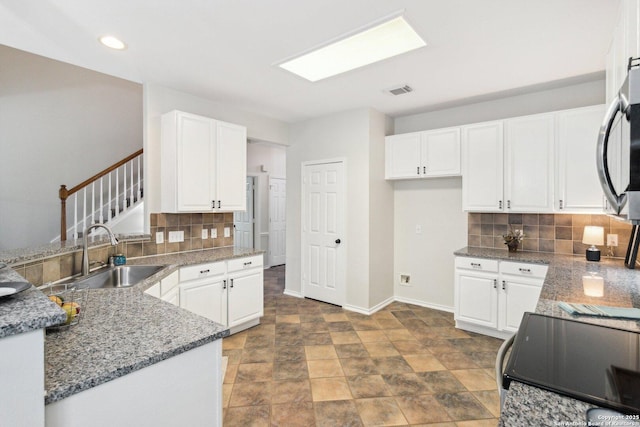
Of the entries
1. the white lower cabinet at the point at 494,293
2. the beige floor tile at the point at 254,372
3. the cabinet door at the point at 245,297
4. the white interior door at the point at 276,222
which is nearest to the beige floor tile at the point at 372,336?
the white lower cabinet at the point at 494,293

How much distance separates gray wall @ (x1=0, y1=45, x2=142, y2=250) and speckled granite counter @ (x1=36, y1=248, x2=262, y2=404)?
354 cm

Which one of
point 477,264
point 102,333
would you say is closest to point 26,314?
point 102,333

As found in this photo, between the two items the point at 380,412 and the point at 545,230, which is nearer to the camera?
the point at 380,412

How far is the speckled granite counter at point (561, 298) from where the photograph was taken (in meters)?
0.69

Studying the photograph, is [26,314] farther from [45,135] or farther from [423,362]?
[45,135]

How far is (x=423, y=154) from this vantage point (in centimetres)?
388

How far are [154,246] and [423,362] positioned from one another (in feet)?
9.30

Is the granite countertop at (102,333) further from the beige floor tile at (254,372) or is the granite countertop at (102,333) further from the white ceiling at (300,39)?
the white ceiling at (300,39)

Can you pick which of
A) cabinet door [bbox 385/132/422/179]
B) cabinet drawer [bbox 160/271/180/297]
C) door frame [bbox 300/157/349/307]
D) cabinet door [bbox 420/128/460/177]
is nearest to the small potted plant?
cabinet door [bbox 420/128/460/177]

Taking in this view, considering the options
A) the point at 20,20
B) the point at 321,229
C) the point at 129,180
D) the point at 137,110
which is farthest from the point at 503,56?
the point at 137,110

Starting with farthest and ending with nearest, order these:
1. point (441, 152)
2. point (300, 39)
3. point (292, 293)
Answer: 1. point (292, 293)
2. point (441, 152)
3. point (300, 39)

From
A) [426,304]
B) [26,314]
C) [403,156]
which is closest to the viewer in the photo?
[26,314]

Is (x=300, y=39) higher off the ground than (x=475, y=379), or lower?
higher

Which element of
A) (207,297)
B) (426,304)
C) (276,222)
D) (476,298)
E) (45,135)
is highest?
(45,135)
